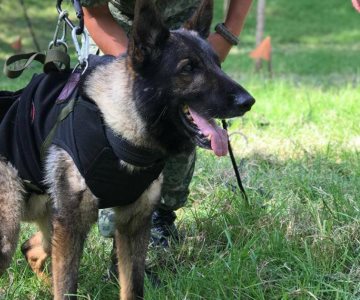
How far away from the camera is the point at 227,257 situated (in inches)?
115

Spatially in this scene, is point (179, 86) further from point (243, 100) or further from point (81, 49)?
point (81, 49)

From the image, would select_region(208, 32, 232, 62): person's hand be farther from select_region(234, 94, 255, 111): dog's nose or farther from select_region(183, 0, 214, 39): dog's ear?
select_region(234, 94, 255, 111): dog's nose

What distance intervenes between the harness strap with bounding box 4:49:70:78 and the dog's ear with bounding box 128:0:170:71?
1.49 ft

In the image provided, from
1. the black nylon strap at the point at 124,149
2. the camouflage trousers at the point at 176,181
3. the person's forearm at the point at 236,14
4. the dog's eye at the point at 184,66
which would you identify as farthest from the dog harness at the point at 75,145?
the person's forearm at the point at 236,14

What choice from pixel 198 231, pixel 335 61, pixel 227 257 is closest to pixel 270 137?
pixel 198 231

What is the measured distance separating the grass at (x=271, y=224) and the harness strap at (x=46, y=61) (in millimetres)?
1048

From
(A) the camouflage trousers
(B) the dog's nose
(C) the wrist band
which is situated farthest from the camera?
(A) the camouflage trousers

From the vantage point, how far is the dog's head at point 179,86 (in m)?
2.29

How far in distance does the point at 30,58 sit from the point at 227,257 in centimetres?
137

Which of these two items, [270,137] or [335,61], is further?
[335,61]

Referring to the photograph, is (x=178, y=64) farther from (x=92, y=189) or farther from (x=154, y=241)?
(x=154, y=241)

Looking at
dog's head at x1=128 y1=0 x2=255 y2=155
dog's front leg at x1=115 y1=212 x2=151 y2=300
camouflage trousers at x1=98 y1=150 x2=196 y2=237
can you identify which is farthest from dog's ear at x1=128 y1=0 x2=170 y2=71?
camouflage trousers at x1=98 y1=150 x2=196 y2=237

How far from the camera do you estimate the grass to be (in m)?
2.69

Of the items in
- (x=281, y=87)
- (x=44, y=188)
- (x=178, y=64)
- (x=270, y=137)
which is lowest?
(x=281, y=87)
